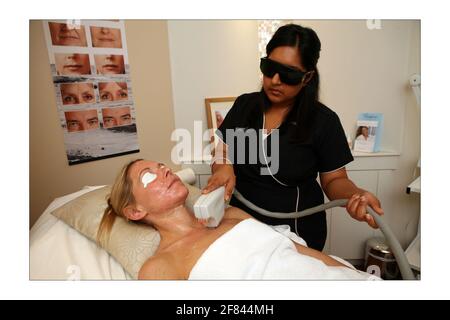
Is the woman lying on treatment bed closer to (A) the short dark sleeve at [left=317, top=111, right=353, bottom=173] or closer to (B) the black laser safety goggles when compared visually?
(A) the short dark sleeve at [left=317, top=111, right=353, bottom=173]

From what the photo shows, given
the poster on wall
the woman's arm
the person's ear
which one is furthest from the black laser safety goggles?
the person's ear

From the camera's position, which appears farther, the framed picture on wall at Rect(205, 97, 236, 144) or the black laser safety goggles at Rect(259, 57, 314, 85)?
the framed picture on wall at Rect(205, 97, 236, 144)

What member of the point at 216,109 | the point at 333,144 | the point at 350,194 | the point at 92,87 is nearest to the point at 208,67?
the point at 216,109

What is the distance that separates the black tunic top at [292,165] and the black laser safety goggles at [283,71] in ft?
0.38

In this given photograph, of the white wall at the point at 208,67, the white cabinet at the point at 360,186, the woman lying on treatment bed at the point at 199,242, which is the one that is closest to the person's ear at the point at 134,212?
the woman lying on treatment bed at the point at 199,242

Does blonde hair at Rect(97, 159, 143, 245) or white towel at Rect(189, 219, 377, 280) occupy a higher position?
blonde hair at Rect(97, 159, 143, 245)

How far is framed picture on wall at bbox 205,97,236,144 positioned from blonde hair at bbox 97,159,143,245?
0.32m

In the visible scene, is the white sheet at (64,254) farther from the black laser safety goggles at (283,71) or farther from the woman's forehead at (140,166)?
the black laser safety goggles at (283,71)

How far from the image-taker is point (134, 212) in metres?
0.85

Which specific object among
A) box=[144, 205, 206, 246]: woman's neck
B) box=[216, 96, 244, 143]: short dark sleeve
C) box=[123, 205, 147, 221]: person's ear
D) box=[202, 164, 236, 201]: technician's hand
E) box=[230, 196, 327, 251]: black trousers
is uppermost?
box=[216, 96, 244, 143]: short dark sleeve

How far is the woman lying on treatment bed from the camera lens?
710mm

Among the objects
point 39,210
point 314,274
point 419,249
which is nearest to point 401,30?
point 419,249

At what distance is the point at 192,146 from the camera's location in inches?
35.7
